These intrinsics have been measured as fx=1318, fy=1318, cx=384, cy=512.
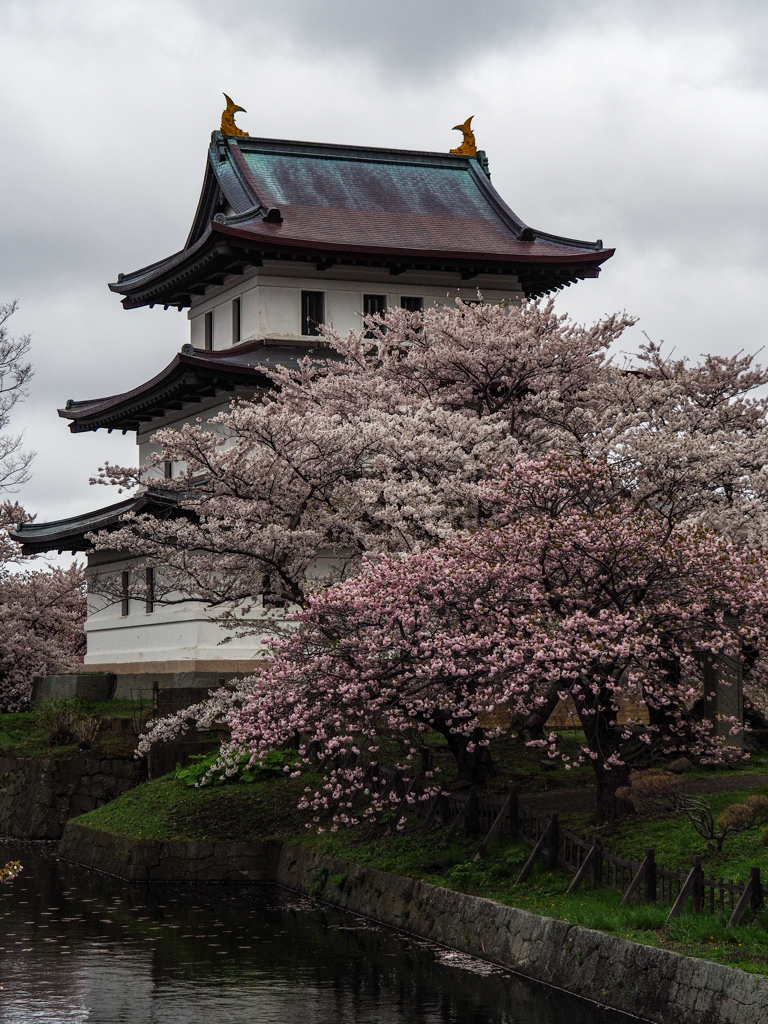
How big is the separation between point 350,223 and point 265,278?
4.10 m

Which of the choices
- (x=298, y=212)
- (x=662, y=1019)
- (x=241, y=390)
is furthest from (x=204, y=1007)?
(x=298, y=212)

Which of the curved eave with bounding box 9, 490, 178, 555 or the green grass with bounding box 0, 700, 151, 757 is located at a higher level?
the curved eave with bounding box 9, 490, 178, 555

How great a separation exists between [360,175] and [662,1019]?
38.9m

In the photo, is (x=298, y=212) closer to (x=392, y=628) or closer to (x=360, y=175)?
(x=360, y=175)

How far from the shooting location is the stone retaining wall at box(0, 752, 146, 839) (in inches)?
1287

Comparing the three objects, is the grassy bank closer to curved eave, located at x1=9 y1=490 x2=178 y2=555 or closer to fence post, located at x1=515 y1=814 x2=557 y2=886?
fence post, located at x1=515 y1=814 x2=557 y2=886

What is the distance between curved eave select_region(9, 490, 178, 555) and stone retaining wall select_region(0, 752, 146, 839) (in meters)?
6.96

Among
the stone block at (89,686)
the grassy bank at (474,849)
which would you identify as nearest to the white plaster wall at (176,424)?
the stone block at (89,686)

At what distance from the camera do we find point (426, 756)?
23.7m

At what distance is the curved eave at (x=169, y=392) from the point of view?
37.4 meters

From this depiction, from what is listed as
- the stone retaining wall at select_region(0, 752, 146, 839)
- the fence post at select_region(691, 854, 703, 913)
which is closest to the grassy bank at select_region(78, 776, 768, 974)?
the fence post at select_region(691, 854, 703, 913)

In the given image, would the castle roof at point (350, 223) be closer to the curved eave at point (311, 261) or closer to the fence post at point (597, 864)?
the curved eave at point (311, 261)

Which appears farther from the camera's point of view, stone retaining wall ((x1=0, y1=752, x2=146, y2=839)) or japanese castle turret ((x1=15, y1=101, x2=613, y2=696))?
japanese castle turret ((x1=15, y1=101, x2=613, y2=696))

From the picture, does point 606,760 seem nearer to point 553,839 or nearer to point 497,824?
point 553,839
